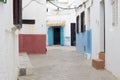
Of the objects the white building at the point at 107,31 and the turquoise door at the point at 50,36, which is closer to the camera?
the white building at the point at 107,31

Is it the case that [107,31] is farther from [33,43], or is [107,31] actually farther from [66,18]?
[66,18]

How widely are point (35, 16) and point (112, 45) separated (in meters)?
10.6

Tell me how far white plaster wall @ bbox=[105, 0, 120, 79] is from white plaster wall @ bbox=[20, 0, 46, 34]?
9.15 m

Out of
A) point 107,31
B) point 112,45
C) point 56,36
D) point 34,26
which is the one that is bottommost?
point 56,36

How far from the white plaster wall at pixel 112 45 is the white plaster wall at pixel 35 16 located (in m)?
9.15

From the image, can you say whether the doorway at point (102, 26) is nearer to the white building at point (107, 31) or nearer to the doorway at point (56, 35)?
the white building at point (107, 31)

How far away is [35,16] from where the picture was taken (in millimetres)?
20922

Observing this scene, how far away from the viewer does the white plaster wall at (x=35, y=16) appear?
68.5 ft

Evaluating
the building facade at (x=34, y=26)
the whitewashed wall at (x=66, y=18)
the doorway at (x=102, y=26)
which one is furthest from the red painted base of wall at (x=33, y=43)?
the whitewashed wall at (x=66, y=18)

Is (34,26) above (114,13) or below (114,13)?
below

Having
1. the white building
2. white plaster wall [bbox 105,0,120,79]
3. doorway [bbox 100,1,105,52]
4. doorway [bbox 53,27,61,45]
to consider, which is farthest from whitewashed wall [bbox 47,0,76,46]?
white plaster wall [bbox 105,0,120,79]

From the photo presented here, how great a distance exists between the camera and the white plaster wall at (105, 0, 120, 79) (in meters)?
10.1

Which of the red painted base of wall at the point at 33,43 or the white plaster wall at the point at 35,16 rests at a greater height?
the white plaster wall at the point at 35,16

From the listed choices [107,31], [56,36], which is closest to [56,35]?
[56,36]
